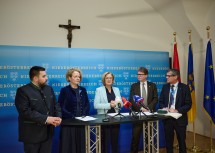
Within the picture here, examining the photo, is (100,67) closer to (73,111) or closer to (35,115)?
(73,111)

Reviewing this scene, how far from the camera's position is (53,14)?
13.7 feet

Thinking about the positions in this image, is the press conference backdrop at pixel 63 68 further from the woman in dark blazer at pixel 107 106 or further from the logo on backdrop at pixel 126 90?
the woman in dark blazer at pixel 107 106

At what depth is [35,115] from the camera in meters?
2.43

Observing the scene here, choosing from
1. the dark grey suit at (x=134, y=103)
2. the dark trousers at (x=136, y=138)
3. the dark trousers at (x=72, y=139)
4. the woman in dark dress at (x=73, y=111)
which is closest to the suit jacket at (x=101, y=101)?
the woman in dark dress at (x=73, y=111)

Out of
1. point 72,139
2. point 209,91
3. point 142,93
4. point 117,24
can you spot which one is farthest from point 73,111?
point 209,91

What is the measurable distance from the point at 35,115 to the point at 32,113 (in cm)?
4

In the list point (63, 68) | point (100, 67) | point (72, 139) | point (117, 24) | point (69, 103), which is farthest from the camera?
point (117, 24)

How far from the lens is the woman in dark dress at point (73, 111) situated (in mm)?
2951

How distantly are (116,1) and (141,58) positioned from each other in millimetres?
1365

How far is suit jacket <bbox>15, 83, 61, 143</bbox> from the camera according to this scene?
244 cm

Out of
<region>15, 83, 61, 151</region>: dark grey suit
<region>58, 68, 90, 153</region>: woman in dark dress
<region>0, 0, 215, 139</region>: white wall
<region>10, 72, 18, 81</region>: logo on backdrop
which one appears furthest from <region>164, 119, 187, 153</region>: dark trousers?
<region>10, 72, 18, 81</region>: logo on backdrop

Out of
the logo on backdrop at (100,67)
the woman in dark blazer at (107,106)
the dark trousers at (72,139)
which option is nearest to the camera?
the dark trousers at (72,139)

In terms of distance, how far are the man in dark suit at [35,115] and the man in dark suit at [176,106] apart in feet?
5.95

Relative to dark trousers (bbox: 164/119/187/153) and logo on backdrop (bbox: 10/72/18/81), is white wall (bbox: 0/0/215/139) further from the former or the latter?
dark trousers (bbox: 164/119/187/153)
